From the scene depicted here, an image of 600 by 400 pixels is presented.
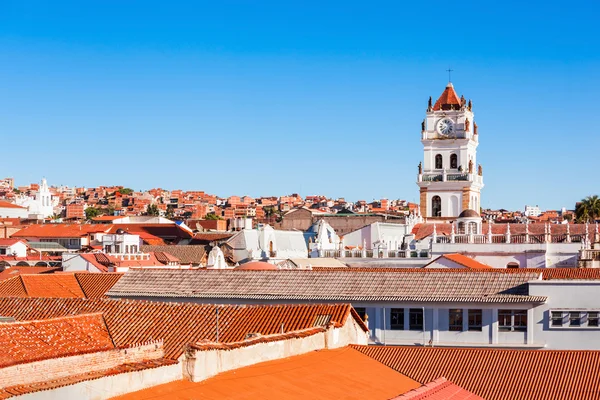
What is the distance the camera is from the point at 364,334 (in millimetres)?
25484

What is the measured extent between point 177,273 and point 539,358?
Result: 16520 mm

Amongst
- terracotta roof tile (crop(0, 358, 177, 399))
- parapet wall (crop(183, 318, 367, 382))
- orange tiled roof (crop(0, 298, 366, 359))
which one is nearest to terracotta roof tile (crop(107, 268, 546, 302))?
orange tiled roof (crop(0, 298, 366, 359))

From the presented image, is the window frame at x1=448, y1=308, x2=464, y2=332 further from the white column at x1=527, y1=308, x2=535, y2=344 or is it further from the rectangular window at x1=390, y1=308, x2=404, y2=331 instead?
the white column at x1=527, y1=308, x2=535, y2=344

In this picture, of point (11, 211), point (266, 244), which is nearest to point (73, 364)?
point (266, 244)

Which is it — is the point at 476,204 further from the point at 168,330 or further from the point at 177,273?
the point at 168,330

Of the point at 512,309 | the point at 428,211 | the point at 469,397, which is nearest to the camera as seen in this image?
the point at 469,397

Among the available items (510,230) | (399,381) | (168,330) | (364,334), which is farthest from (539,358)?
(510,230)

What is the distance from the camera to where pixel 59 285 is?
4184 centimetres

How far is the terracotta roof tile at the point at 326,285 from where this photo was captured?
1346 inches

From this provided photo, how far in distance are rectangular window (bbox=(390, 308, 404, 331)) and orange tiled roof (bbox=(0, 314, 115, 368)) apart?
49.2ft

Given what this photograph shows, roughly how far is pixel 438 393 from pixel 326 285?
17.2 m

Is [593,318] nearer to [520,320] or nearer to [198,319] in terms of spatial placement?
[520,320]

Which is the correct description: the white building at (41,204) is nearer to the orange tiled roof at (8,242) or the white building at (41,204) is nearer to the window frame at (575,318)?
the orange tiled roof at (8,242)

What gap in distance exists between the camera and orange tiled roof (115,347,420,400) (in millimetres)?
15305
